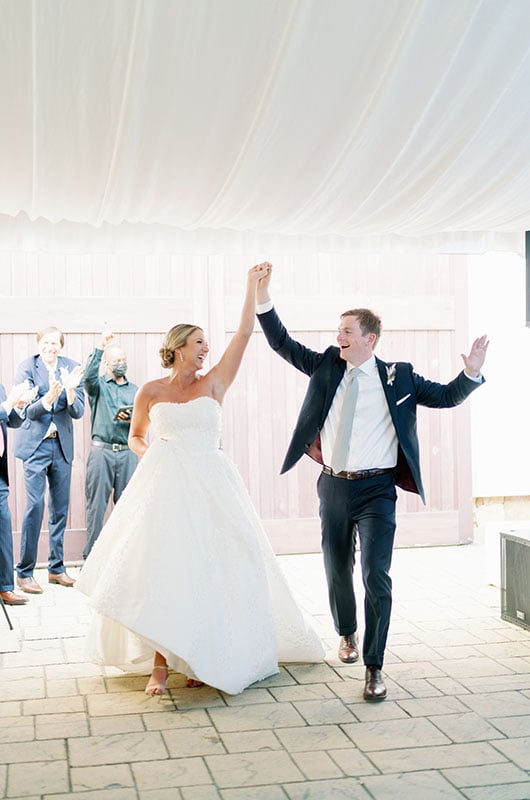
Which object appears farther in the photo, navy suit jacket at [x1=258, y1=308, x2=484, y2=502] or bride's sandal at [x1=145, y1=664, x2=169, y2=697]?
navy suit jacket at [x1=258, y1=308, x2=484, y2=502]

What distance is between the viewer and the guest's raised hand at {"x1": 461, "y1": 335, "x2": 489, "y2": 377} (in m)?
4.71

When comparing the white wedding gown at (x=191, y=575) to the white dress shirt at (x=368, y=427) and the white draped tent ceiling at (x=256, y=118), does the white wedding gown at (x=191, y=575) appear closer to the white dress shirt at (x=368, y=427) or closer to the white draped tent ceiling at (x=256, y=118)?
the white dress shirt at (x=368, y=427)

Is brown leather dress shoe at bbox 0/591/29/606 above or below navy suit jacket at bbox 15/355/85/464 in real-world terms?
below

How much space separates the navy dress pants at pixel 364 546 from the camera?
445cm

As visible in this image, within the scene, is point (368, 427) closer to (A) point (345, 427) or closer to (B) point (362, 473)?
(A) point (345, 427)

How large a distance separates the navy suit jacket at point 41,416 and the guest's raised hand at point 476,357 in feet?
10.5

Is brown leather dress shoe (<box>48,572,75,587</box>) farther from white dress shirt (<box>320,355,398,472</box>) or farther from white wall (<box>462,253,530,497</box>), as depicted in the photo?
white wall (<box>462,253,530,497</box>)

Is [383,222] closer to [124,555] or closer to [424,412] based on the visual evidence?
[124,555]

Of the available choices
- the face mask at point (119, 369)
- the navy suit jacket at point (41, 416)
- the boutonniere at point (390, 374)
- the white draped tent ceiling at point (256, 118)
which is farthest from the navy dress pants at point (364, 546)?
the face mask at point (119, 369)

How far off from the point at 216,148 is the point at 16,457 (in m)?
Answer: 3.99

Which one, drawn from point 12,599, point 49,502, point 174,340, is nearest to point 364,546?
point 174,340

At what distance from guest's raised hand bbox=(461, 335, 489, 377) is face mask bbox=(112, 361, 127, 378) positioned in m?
3.28

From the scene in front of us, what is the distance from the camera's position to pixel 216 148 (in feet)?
11.6

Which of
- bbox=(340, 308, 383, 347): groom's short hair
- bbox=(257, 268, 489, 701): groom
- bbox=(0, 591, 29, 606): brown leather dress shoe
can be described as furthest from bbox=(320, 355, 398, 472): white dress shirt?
bbox=(0, 591, 29, 606): brown leather dress shoe
